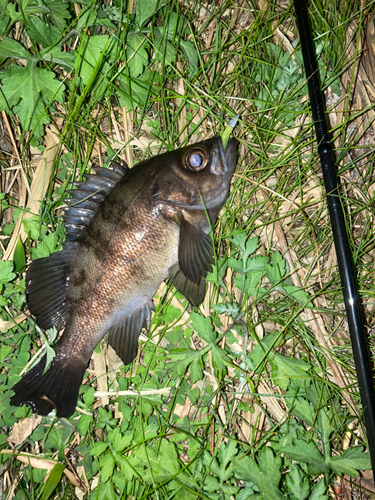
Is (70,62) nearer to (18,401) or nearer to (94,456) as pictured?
(18,401)

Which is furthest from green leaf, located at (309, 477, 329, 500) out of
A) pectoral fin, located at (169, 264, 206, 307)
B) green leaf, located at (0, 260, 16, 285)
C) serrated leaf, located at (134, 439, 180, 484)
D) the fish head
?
green leaf, located at (0, 260, 16, 285)

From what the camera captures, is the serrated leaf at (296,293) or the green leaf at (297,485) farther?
the serrated leaf at (296,293)

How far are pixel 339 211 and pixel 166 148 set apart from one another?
1301 millimetres

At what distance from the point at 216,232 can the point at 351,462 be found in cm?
168

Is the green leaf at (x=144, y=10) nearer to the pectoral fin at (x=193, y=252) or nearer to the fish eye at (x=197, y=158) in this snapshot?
the fish eye at (x=197, y=158)

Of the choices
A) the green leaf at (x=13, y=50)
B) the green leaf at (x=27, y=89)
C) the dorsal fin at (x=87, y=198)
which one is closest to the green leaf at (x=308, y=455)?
the dorsal fin at (x=87, y=198)

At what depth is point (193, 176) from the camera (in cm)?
226

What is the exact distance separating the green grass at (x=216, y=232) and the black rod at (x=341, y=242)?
218 mm

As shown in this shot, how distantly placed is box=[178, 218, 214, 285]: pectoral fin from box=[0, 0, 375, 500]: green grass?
140mm

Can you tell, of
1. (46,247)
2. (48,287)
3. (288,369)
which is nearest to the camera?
(288,369)

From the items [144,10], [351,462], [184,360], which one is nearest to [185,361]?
[184,360]

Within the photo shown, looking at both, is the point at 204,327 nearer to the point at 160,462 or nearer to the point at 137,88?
the point at 160,462

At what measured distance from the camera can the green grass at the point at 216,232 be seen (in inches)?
95.4

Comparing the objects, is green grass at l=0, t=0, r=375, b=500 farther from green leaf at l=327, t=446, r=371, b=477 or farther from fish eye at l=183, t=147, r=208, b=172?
fish eye at l=183, t=147, r=208, b=172
